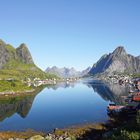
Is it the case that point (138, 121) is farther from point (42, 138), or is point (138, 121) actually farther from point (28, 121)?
point (28, 121)

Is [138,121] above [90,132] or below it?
above

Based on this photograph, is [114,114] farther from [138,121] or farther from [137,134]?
[137,134]

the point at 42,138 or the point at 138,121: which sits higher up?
the point at 138,121

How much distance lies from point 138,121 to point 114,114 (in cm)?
6770

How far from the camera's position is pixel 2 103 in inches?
6890

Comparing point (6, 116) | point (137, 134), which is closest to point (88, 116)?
point (6, 116)

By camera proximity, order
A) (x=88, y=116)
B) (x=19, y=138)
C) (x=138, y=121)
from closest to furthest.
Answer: (x=138, y=121), (x=19, y=138), (x=88, y=116)

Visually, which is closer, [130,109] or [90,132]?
[90,132]

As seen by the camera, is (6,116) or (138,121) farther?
(6,116)

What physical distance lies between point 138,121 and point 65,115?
80.3 m

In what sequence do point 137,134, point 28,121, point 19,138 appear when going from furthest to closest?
point 28,121
point 19,138
point 137,134

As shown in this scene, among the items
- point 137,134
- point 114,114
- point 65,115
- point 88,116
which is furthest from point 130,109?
point 137,134

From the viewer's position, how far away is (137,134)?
52312 mm

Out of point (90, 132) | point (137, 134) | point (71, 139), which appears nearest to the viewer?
point (137, 134)
